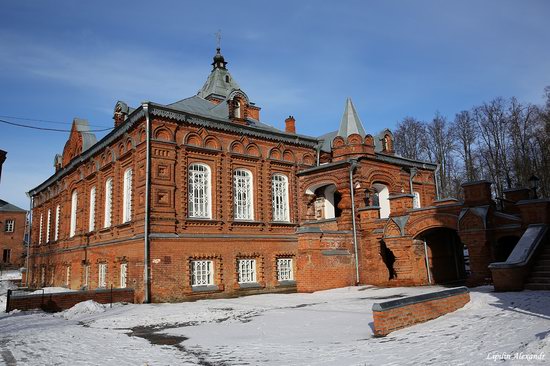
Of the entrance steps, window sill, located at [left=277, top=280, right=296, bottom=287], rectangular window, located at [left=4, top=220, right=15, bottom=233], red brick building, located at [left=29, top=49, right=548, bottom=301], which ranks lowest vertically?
window sill, located at [left=277, top=280, right=296, bottom=287]

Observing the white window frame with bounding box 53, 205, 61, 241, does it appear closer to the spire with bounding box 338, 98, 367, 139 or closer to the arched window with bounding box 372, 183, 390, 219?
the spire with bounding box 338, 98, 367, 139

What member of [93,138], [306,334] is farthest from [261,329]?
[93,138]

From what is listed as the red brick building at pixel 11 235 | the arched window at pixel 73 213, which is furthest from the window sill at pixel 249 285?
the red brick building at pixel 11 235

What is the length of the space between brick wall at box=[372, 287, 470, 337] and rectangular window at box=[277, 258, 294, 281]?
11373 millimetres

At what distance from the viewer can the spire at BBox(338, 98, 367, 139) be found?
21.9 metres

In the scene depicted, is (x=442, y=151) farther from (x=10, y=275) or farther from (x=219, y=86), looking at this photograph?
(x=10, y=275)

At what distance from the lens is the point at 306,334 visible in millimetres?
8250

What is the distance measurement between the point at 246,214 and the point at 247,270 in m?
2.51

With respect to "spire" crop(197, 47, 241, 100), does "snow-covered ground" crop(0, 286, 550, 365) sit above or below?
below

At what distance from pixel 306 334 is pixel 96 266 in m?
15.9

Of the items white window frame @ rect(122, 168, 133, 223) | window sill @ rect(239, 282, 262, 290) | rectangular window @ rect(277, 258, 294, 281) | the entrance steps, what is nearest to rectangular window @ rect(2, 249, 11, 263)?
white window frame @ rect(122, 168, 133, 223)

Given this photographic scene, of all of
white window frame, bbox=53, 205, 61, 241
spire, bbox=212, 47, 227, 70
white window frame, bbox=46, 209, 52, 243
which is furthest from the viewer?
white window frame, bbox=46, 209, 52, 243

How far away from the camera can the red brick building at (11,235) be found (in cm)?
5306

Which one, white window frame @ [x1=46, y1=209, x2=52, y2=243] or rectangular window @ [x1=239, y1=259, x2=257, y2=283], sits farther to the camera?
white window frame @ [x1=46, y1=209, x2=52, y2=243]
